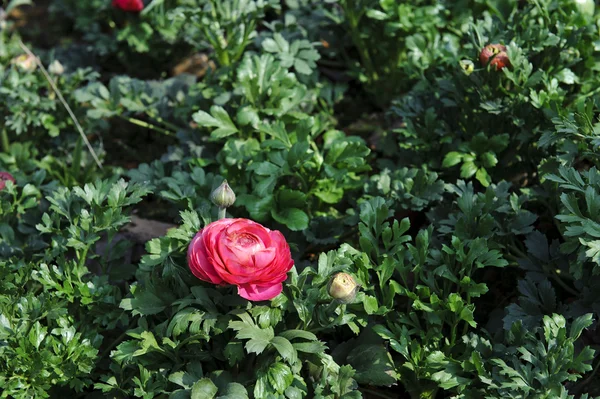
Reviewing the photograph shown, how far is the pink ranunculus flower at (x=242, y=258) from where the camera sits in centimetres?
173

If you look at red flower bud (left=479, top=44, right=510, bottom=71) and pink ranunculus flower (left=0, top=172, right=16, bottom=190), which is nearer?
red flower bud (left=479, top=44, right=510, bottom=71)

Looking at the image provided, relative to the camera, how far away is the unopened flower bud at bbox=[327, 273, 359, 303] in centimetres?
170

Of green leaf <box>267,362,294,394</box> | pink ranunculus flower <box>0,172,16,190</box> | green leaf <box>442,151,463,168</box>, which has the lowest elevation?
pink ranunculus flower <box>0,172,16,190</box>

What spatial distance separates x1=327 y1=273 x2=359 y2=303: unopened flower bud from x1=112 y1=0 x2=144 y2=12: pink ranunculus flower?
232cm

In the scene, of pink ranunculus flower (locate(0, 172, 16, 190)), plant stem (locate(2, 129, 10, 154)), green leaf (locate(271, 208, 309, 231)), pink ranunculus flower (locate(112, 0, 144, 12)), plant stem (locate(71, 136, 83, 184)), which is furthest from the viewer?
pink ranunculus flower (locate(112, 0, 144, 12))

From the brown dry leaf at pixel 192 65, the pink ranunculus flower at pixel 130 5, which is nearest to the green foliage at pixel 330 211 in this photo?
the pink ranunculus flower at pixel 130 5

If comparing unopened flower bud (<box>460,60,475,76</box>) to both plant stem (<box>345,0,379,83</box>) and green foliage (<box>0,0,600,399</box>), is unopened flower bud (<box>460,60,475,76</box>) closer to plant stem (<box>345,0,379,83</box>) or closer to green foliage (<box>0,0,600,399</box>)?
green foliage (<box>0,0,600,399</box>)

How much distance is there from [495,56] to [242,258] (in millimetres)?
1142

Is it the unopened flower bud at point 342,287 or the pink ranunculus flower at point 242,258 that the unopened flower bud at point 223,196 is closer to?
the pink ranunculus flower at point 242,258

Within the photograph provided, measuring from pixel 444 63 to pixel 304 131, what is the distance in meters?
0.64

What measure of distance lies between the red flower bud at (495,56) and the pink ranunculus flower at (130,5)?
6.18ft

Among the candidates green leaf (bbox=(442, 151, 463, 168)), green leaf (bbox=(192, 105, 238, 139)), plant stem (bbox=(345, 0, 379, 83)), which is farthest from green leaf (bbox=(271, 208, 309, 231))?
plant stem (bbox=(345, 0, 379, 83))

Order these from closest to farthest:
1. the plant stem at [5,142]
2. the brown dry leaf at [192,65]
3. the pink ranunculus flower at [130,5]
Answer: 1. the plant stem at [5,142]
2. the pink ranunculus flower at [130,5]
3. the brown dry leaf at [192,65]

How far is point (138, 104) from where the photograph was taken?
296cm
